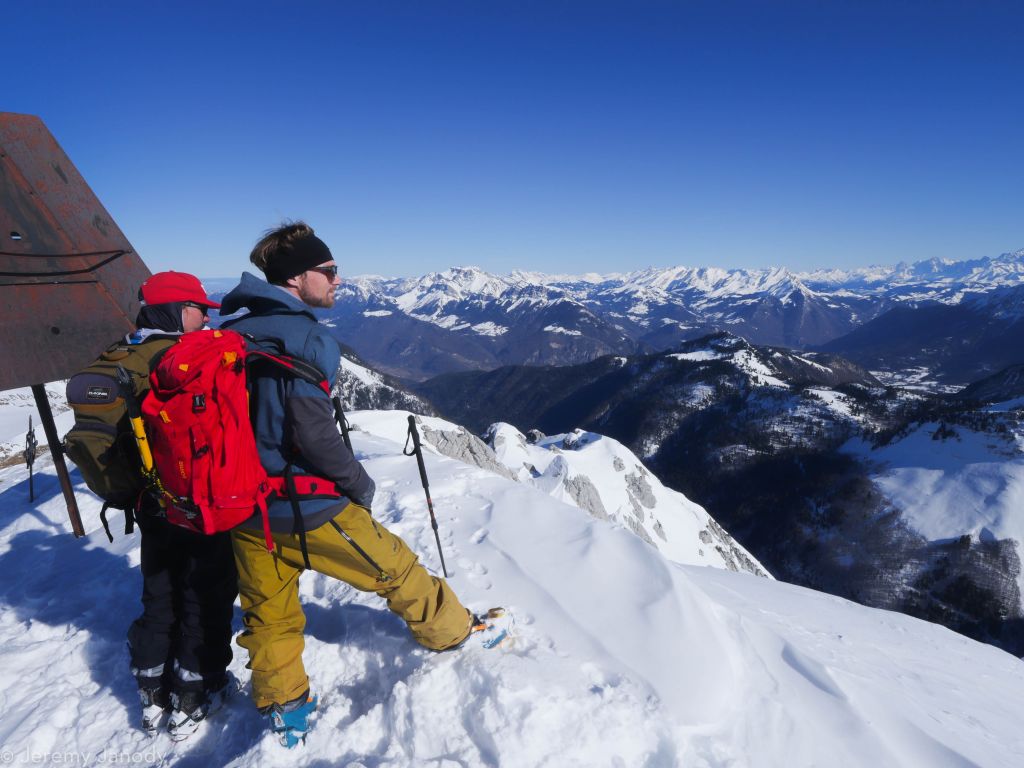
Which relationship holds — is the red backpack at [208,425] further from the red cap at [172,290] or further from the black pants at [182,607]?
the black pants at [182,607]

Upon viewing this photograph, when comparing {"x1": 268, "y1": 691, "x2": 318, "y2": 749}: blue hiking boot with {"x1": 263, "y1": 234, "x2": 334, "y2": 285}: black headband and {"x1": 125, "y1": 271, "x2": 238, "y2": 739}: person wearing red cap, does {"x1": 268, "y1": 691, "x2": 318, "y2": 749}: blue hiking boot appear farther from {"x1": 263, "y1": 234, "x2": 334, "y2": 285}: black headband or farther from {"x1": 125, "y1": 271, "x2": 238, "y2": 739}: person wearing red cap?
{"x1": 263, "y1": 234, "x2": 334, "y2": 285}: black headband

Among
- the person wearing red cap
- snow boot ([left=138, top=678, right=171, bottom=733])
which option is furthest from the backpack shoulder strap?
snow boot ([left=138, top=678, right=171, bottom=733])

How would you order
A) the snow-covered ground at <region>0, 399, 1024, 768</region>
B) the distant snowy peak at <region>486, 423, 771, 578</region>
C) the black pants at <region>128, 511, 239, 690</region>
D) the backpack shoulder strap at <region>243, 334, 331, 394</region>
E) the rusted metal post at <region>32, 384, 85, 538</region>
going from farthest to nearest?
the distant snowy peak at <region>486, 423, 771, 578</region>
the rusted metal post at <region>32, 384, 85, 538</region>
the black pants at <region>128, 511, 239, 690</region>
the snow-covered ground at <region>0, 399, 1024, 768</region>
the backpack shoulder strap at <region>243, 334, 331, 394</region>

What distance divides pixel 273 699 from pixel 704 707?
366 cm

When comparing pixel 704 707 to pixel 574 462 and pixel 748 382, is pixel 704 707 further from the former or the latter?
pixel 748 382

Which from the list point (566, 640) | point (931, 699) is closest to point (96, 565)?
point (566, 640)

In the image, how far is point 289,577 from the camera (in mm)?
3848

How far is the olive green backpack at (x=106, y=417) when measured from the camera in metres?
3.36

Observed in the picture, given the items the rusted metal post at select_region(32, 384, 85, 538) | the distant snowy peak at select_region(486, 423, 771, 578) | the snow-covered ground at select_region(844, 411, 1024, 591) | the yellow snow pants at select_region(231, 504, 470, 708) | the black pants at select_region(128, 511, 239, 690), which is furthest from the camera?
the snow-covered ground at select_region(844, 411, 1024, 591)

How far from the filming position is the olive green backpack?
3.36m

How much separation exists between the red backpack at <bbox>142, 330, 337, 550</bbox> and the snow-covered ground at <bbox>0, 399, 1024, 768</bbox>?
221cm

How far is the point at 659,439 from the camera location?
182 metres

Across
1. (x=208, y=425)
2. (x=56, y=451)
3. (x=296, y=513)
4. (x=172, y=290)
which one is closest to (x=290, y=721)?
(x=296, y=513)

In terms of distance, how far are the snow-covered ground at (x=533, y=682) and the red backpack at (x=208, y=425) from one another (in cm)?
221
